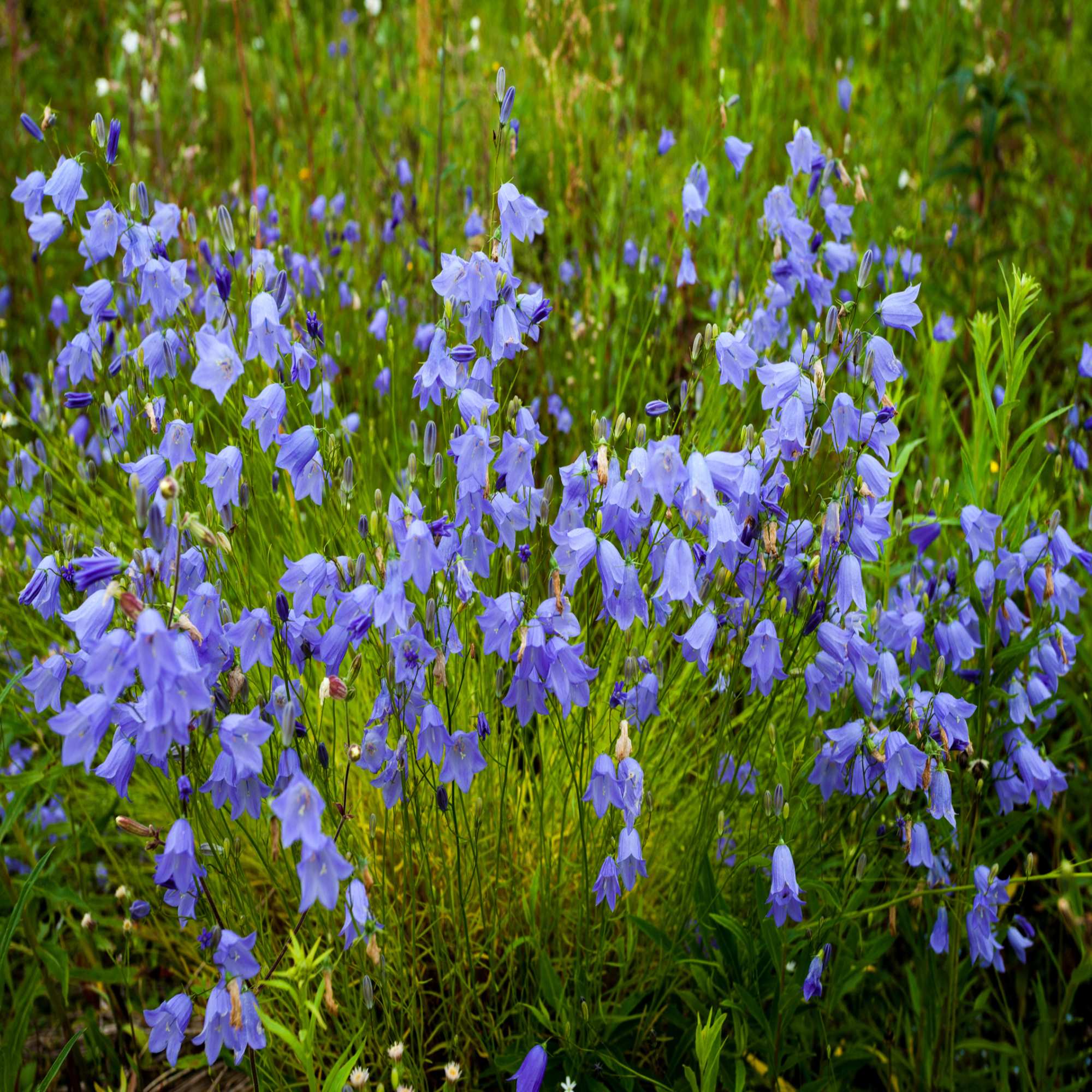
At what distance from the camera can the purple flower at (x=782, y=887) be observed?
1.54 metres

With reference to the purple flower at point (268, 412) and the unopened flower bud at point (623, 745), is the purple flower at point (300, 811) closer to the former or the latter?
the unopened flower bud at point (623, 745)

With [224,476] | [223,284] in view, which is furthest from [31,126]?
[224,476]

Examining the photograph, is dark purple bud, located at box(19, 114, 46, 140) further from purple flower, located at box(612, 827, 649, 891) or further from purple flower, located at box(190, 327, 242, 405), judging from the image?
purple flower, located at box(612, 827, 649, 891)

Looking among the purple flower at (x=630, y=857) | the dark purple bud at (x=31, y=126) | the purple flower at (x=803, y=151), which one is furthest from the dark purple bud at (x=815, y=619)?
the dark purple bud at (x=31, y=126)

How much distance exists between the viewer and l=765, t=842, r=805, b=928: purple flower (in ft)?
5.06

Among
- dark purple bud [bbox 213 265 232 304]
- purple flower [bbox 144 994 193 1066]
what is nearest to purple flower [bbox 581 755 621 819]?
purple flower [bbox 144 994 193 1066]

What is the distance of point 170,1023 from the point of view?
4.89 feet

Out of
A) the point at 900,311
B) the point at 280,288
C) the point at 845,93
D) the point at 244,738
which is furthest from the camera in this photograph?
the point at 845,93

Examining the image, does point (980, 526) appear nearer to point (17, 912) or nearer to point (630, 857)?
point (630, 857)

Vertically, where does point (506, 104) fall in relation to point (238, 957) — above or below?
above

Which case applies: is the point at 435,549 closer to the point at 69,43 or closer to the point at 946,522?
the point at 946,522

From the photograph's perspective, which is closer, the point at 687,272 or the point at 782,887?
the point at 782,887

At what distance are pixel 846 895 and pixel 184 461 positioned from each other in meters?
1.35

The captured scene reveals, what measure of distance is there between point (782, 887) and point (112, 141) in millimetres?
1696
